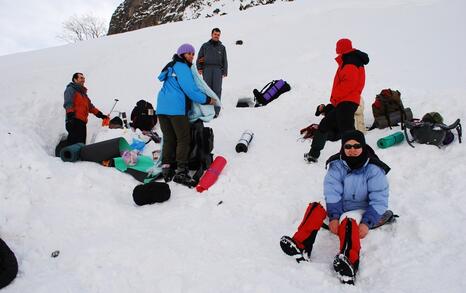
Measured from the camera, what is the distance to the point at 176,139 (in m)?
5.70

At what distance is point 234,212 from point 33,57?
13.3 meters

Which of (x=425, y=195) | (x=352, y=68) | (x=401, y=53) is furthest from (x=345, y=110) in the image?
(x=401, y=53)

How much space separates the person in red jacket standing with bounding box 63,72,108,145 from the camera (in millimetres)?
6705

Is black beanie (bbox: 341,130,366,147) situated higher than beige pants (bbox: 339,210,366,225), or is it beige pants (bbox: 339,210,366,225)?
black beanie (bbox: 341,130,366,147)

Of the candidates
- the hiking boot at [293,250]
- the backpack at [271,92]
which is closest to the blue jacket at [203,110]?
the hiking boot at [293,250]

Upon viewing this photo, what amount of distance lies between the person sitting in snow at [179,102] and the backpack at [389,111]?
312cm

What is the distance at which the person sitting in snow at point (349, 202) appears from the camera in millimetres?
3463

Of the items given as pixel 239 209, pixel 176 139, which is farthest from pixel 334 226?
pixel 176 139

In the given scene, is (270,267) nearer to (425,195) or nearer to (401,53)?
(425,195)

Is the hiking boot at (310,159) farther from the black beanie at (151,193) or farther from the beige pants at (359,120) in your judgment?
the black beanie at (151,193)

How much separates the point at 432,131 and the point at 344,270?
3.25 meters

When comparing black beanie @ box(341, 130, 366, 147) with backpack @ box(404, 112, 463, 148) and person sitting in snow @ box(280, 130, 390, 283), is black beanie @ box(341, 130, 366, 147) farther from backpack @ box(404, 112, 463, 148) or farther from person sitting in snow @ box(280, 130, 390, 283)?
backpack @ box(404, 112, 463, 148)

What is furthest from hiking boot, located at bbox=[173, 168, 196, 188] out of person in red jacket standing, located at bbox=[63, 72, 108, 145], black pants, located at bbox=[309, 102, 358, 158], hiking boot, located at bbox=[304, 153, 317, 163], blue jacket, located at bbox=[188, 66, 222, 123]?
person in red jacket standing, located at bbox=[63, 72, 108, 145]

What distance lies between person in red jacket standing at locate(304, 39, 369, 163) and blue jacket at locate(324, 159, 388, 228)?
5.90ft
